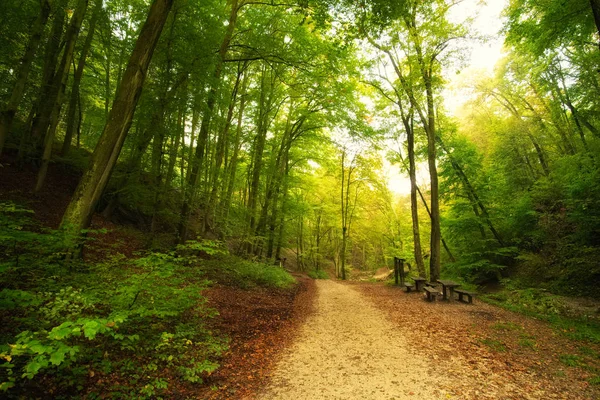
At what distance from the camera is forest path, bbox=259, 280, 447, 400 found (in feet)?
11.7

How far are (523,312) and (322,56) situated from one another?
11034 mm

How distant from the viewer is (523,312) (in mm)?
7438

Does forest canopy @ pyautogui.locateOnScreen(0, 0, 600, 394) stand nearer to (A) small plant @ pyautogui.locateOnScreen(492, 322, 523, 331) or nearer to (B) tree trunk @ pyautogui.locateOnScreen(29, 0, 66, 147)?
(B) tree trunk @ pyautogui.locateOnScreen(29, 0, 66, 147)

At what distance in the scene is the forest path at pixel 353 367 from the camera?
3.56 metres

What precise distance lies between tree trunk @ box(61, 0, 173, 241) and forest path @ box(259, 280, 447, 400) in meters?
4.18

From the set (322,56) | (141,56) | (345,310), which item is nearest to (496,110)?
(322,56)

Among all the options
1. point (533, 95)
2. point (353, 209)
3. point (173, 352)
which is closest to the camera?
point (173, 352)

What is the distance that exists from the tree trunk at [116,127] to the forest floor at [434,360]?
4.17 meters

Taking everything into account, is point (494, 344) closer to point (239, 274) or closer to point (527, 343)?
point (527, 343)

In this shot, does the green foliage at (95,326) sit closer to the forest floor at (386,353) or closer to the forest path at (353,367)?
the forest floor at (386,353)

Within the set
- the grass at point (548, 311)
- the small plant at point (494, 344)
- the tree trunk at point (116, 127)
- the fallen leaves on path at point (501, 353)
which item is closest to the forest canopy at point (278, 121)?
the tree trunk at point (116, 127)

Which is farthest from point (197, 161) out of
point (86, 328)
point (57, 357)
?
point (57, 357)

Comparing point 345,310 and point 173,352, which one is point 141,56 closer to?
point 173,352

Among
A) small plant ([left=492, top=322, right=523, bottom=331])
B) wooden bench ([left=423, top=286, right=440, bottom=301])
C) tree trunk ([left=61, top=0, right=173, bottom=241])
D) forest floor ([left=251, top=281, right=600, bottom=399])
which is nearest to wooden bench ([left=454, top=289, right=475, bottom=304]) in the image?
wooden bench ([left=423, top=286, right=440, bottom=301])
